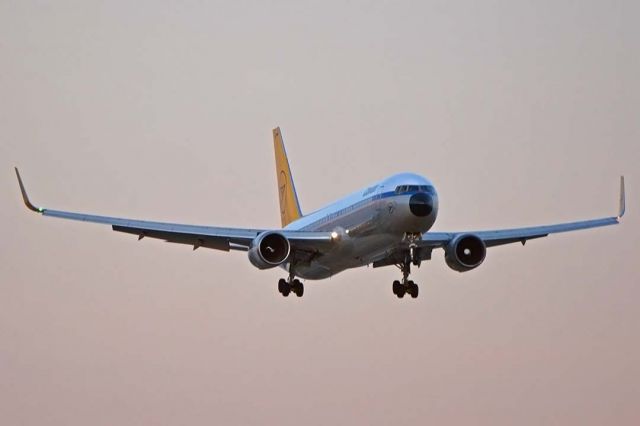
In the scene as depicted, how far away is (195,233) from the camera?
221 ft

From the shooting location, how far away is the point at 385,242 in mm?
62406

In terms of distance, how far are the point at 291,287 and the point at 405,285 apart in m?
5.81

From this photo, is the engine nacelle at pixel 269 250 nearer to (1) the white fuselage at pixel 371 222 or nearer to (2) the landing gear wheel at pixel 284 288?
(1) the white fuselage at pixel 371 222

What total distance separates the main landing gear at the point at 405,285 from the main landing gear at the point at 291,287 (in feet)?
15.0

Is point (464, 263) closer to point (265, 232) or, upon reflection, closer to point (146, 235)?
point (265, 232)

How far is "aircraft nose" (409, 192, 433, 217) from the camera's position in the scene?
60.3 m

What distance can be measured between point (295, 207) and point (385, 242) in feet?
76.0

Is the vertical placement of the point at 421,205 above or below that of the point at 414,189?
below

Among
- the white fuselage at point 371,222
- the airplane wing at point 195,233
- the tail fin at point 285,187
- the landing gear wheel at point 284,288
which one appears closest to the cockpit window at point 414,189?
the white fuselage at point 371,222

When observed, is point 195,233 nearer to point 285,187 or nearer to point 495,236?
point 495,236

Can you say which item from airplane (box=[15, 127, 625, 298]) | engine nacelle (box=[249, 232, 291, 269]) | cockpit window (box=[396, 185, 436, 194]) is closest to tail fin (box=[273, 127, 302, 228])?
airplane (box=[15, 127, 625, 298])

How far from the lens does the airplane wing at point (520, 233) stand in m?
67.1

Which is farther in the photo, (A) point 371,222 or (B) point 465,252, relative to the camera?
(B) point 465,252

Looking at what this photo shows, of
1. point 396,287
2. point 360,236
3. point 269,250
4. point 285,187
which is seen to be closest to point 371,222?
point 360,236
